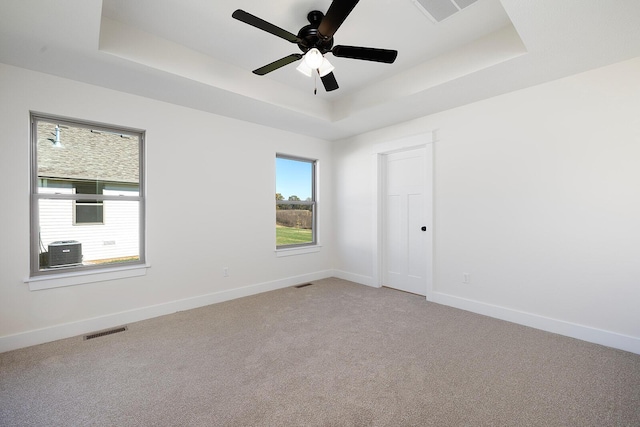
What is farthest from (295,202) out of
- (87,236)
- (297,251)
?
(87,236)

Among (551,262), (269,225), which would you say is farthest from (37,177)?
(551,262)

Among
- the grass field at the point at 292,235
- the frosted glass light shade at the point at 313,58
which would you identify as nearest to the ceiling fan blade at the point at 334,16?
the frosted glass light shade at the point at 313,58

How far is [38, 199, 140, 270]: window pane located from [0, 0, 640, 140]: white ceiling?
4.27 feet

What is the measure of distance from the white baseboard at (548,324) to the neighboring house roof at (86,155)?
4.21m

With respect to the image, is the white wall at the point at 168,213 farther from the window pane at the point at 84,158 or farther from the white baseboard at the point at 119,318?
the window pane at the point at 84,158

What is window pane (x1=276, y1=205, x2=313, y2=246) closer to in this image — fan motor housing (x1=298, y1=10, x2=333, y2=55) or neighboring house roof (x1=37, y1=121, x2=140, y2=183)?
neighboring house roof (x1=37, y1=121, x2=140, y2=183)

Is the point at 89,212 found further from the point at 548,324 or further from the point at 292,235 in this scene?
the point at 548,324

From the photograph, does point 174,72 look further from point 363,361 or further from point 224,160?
point 363,361

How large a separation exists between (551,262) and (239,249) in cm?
372

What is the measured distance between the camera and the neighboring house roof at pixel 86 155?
275 centimetres

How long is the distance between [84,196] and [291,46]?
2641 mm

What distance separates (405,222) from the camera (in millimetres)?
4266

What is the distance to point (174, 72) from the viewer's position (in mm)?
2719

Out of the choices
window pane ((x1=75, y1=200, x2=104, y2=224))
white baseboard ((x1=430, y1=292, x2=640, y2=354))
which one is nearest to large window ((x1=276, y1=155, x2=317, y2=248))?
window pane ((x1=75, y1=200, x2=104, y2=224))
